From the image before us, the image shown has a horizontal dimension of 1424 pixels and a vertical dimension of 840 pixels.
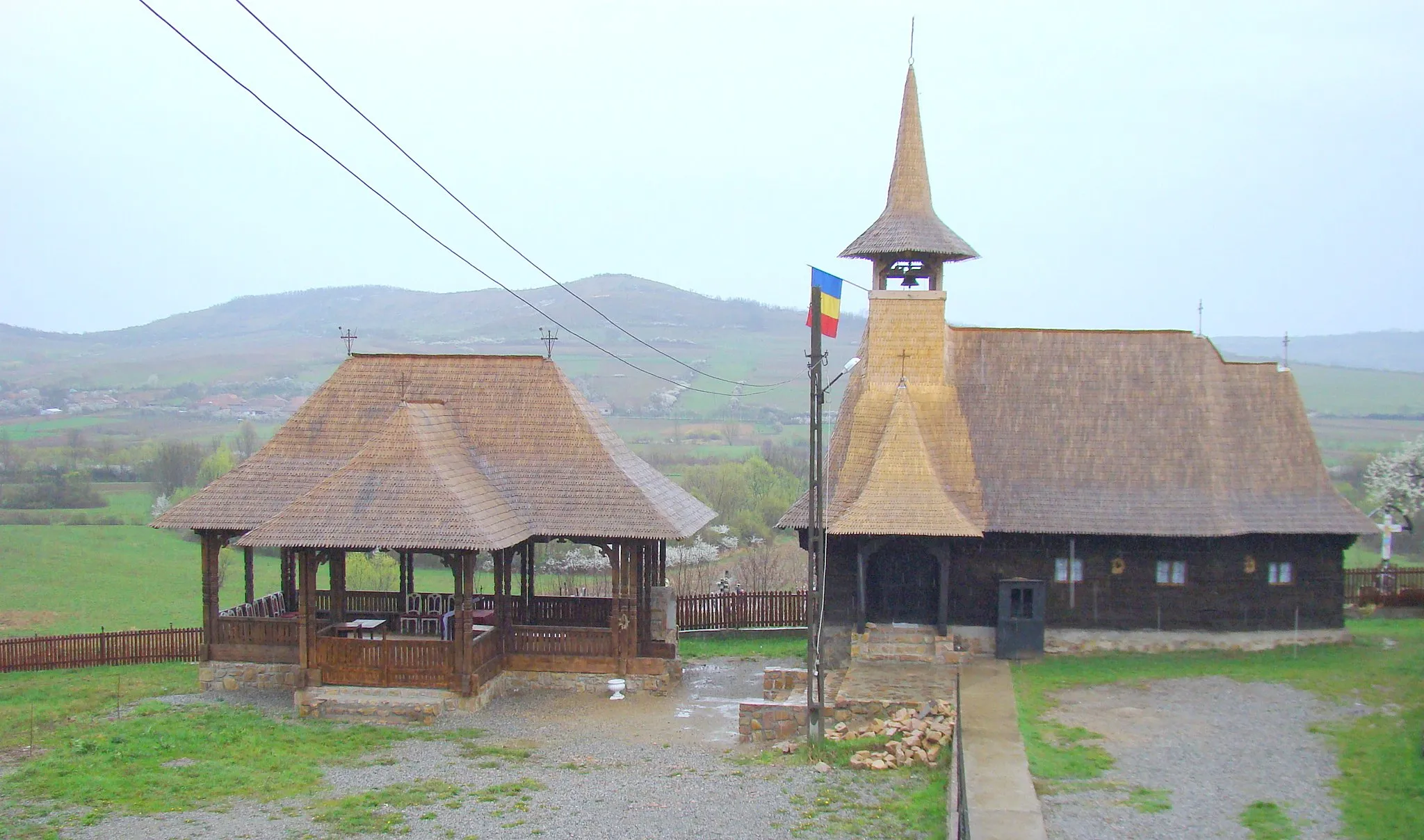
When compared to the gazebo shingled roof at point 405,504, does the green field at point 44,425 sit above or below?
above

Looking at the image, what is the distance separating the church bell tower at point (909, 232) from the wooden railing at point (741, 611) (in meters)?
7.30

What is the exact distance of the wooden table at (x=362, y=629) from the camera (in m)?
18.2

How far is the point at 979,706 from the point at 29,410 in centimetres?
10012

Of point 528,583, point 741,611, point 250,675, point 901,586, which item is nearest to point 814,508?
point 901,586

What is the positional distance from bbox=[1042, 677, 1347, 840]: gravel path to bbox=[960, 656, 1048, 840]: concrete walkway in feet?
0.90

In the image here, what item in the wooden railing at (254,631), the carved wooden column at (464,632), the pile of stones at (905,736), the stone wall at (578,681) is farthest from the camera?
the wooden railing at (254,631)

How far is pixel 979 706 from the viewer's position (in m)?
15.4

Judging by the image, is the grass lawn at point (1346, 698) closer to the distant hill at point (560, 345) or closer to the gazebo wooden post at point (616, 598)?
the gazebo wooden post at point (616, 598)

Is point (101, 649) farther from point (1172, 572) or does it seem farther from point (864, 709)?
point (1172, 572)

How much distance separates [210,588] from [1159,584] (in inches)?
632

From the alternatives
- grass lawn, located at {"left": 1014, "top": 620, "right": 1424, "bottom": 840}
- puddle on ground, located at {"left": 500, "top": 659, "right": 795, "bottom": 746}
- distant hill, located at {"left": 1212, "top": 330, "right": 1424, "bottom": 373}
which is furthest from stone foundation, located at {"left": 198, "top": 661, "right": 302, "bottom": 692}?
distant hill, located at {"left": 1212, "top": 330, "right": 1424, "bottom": 373}

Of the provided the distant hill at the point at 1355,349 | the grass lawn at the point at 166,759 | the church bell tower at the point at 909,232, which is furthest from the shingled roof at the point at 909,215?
the distant hill at the point at 1355,349

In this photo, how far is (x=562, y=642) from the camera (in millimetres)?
18609

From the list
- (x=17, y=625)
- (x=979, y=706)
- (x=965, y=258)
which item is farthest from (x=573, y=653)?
(x=17, y=625)
